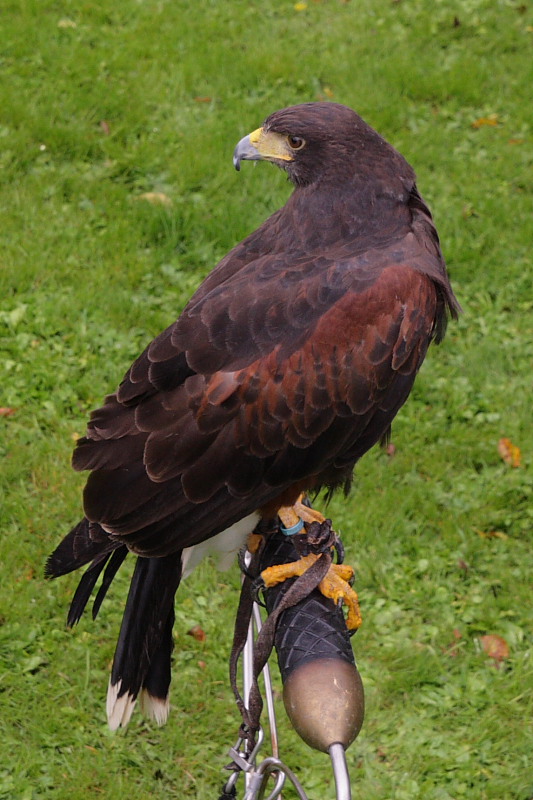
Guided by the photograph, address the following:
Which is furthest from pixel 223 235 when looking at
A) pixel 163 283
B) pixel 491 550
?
pixel 491 550

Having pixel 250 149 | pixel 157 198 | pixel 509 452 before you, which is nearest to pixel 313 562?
pixel 250 149

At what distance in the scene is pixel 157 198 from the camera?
5.33m

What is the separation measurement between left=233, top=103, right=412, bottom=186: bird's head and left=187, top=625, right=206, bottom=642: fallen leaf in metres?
1.82

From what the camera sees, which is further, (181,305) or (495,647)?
(181,305)

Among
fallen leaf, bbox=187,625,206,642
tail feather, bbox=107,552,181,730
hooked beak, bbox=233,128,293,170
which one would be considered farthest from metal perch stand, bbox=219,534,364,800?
hooked beak, bbox=233,128,293,170

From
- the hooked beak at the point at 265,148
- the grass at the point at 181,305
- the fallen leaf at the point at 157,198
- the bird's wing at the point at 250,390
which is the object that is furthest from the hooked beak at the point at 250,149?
the fallen leaf at the point at 157,198

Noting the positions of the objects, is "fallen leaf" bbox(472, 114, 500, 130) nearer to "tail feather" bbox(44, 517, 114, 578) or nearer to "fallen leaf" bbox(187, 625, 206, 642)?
"fallen leaf" bbox(187, 625, 206, 642)

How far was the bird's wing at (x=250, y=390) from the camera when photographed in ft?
8.87

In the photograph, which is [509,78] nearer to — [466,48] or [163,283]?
[466,48]

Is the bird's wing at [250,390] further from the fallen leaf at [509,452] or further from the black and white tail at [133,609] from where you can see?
the fallen leaf at [509,452]

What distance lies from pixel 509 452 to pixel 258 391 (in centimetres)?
220

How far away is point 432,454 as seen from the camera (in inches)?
179

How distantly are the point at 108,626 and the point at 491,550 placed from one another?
1.64m

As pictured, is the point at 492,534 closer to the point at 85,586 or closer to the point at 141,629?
the point at 141,629
